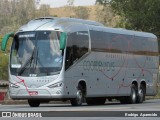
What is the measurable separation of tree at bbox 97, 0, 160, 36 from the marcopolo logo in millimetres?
27293

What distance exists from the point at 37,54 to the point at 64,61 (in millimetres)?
1195

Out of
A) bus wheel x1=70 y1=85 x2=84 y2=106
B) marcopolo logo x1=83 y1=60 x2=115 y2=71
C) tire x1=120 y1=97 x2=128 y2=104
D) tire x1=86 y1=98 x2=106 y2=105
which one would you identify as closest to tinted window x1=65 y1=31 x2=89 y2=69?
marcopolo logo x1=83 y1=60 x2=115 y2=71

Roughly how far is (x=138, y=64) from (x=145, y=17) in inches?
970

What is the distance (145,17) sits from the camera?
201ft

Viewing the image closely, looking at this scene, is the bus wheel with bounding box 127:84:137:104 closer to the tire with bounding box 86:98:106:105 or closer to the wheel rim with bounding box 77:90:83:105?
the tire with bounding box 86:98:106:105

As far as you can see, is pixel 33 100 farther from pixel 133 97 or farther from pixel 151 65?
pixel 151 65

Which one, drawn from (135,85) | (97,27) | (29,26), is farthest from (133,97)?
(29,26)

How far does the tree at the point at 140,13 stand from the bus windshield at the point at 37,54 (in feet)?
104

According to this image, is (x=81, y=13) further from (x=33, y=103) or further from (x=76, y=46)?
(x=76, y=46)

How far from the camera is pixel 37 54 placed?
2980cm

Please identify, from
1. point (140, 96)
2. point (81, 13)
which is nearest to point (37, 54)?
point (140, 96)

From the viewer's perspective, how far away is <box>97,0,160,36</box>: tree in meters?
61.3

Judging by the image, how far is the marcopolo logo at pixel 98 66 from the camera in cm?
3172

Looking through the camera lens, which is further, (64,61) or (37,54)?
(37,54)
